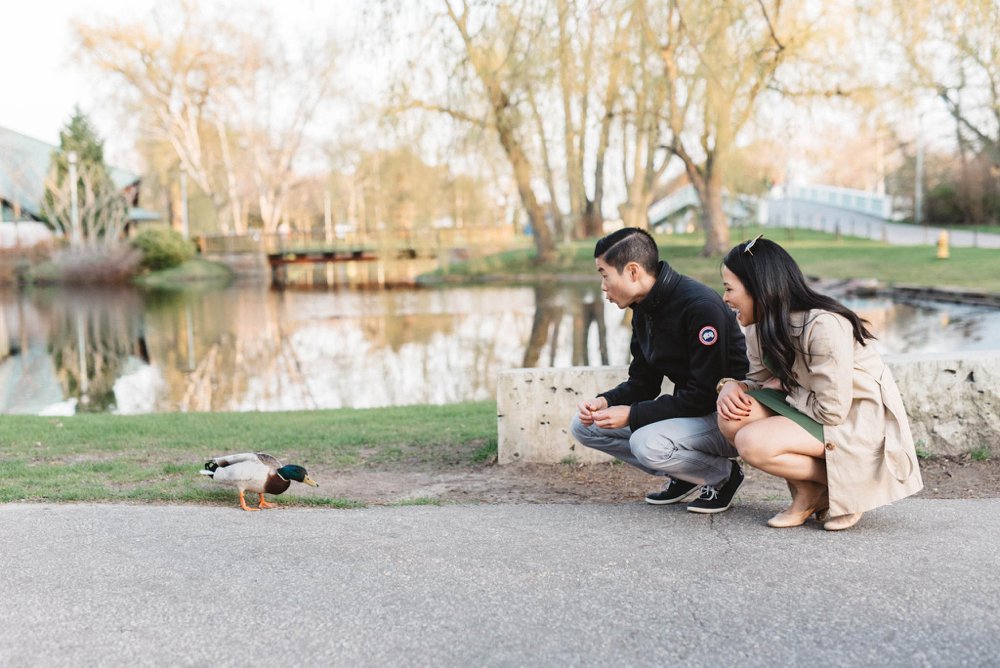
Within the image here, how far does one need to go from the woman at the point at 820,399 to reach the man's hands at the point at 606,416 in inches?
24.6

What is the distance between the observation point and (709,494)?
5.00 m

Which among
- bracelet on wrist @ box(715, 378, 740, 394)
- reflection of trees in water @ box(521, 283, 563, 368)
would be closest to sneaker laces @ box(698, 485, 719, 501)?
bracelet on wrist @ box(715, 378, 740, 394)

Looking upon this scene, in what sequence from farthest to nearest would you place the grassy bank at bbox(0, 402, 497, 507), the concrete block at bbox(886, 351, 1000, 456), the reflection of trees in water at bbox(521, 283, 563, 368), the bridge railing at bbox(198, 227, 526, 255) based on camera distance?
the bridge railing at bbox(198, 227, 526, 255)
the reflection of trees in water at bbox(521, 283, 563, 368)
the concrete block at bbox(886, 351, 1000, 456)
the grassy bank at bbox(0, 402, 497, 507)

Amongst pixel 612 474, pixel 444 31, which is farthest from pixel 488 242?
pixel 612 474

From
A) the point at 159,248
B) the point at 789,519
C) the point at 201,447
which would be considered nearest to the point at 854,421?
the point at 789,519

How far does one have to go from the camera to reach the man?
4.76 m

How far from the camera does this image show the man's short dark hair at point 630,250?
4820mm

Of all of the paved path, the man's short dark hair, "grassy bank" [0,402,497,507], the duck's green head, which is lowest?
"grassy bank" [0,402,497,507]

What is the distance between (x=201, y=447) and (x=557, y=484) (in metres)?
3.69

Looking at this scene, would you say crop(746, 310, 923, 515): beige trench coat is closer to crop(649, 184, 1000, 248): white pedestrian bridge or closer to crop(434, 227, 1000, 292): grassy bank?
crop(434, 227, 1000, 292): grassy bank

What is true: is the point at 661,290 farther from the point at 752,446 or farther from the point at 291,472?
the point at 291,472

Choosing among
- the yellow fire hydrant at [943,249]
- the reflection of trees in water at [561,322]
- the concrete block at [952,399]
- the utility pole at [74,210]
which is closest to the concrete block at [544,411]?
the concrete block at [952,399]

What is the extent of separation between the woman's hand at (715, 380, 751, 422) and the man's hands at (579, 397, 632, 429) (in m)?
0.55

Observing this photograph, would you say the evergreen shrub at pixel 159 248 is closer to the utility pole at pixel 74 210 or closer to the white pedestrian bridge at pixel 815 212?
the utility pole at pixel 74 210
